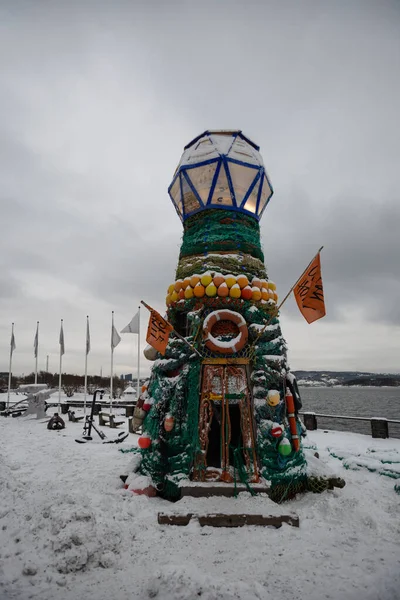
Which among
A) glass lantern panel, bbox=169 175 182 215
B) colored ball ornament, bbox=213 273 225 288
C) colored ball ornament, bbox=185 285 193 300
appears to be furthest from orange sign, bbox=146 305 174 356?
glass lantern panel, bbox=169 175 182 215

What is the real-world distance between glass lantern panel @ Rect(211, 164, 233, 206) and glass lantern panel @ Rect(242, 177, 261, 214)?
21.3 inches

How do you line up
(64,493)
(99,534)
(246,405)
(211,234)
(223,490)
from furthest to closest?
(211,234)
(246,405)
(223,490)
(64,493)
(99,534)

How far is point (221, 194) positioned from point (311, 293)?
3.99 metres

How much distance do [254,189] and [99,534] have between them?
28.6 ft

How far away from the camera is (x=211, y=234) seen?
9109mm

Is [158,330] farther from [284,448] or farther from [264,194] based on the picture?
[264,194]

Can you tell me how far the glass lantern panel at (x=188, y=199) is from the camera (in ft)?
31.5

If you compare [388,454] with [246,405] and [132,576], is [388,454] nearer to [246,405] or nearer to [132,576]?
[246,405]

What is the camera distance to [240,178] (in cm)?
932

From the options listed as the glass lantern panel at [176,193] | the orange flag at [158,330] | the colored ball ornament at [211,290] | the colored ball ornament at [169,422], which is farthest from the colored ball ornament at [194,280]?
the colored ball ornament at [169,422]

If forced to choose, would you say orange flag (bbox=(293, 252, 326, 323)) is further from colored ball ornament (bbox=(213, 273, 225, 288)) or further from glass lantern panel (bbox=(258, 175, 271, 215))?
glass lantern panel (bbox=(258, 175, 271, 215))

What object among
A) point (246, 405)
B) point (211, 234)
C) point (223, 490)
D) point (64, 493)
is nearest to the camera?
point (64, 493)

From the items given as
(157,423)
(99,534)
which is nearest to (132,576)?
(99,534)

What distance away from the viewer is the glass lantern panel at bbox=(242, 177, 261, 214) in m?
9.48
